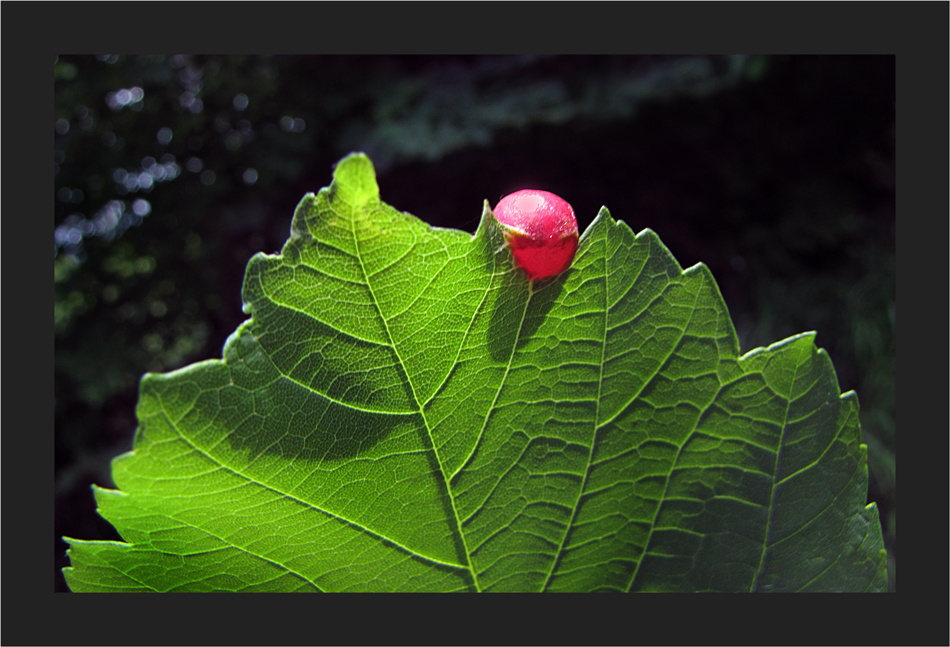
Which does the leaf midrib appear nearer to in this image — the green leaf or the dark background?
the green leaf

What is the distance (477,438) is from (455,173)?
1.97 metres

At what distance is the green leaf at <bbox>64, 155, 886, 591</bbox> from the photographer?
0.31 metres

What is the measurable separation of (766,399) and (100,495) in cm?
34

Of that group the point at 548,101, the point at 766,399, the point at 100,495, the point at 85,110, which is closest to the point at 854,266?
the point at 548,101

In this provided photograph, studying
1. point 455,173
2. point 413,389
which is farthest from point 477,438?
point 455,173

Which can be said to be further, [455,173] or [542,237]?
[455,173]

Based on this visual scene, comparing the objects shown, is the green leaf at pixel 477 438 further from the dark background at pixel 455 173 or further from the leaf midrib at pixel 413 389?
the dark background at pixel 455 173

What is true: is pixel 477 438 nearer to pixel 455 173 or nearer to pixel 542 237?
pixel 542 237

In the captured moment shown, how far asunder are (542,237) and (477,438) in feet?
0.35

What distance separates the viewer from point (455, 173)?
87.9 inches

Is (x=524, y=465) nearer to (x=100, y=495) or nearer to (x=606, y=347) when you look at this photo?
(x=606, y=347)

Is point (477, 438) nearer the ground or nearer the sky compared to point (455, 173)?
nearer the ground

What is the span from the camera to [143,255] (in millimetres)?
2533

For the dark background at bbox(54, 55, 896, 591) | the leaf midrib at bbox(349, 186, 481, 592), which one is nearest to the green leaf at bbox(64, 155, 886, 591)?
the leaf midrib at bbox(349, 186, 481, 592)
